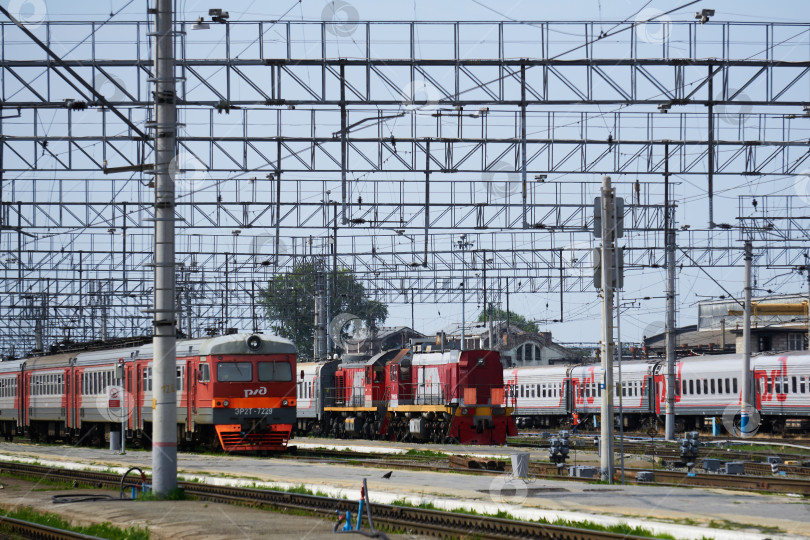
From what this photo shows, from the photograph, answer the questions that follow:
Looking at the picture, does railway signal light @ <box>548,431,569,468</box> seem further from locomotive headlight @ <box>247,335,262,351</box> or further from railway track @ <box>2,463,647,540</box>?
railway track @ <box>2,463,647,540</box>

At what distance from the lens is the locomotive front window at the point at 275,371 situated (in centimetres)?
2852

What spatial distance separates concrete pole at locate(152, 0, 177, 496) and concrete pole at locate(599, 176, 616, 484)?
7.92m

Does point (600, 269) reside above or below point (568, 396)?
above

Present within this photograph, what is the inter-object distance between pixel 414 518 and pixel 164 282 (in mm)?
5644

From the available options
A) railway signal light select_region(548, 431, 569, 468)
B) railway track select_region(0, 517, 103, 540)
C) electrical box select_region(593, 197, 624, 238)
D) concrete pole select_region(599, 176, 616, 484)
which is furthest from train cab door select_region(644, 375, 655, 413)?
railway track select_region(0, 517, 103, 540)

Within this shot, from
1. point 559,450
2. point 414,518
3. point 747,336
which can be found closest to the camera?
point 414,518

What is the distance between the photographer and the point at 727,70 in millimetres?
25266

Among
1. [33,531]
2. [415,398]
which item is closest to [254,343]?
[415,398]

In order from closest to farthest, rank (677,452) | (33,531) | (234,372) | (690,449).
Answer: (33,531) < (690,449) < (234,372) < (677,452)

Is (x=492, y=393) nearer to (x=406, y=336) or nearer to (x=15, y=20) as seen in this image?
(x=15, y=20)

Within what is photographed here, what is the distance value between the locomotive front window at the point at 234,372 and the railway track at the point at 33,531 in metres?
11.2

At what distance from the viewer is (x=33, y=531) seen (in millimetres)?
15336

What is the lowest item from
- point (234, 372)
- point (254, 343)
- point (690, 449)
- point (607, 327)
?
point (690, 449)

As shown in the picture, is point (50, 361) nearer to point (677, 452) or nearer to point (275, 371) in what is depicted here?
point (275, 371)
